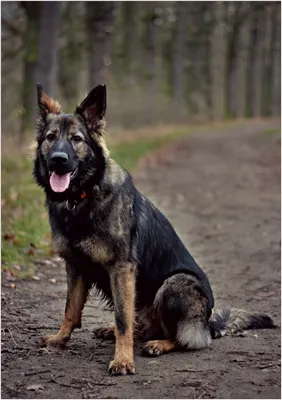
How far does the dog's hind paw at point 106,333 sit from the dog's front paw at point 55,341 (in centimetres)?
44

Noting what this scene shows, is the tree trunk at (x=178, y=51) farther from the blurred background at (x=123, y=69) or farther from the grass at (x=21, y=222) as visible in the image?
the grass at (x=21, y=222)

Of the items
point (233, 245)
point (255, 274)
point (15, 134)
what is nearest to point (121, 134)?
point (15, 134)

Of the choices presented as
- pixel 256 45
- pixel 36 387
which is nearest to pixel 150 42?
pixel 256 45

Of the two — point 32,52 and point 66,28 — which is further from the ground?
point 66,28

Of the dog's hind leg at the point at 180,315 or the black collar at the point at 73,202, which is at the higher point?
the black collar at the point at 73,202

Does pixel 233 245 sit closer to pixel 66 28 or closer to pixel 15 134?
pixel 15 134

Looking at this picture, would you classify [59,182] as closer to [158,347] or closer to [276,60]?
[158,347]

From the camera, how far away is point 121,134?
2514cm

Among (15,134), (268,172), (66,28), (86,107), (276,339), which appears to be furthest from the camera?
(66,28)

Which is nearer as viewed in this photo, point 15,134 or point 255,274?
point 255,274

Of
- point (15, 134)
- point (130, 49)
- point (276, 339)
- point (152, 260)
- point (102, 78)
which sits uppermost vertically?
point (130, 49)

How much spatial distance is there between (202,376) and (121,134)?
20698 millimetres

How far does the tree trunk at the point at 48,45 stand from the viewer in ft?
46.3

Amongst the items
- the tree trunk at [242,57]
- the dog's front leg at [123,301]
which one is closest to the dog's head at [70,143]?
the dog's front leg at [123,301]
